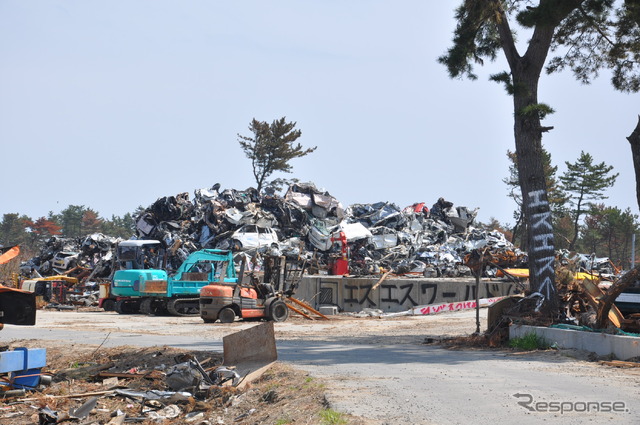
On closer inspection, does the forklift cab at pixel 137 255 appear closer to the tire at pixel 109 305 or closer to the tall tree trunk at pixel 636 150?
the tire at pixel 109 305

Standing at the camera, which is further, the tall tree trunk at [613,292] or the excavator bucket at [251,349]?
the tall tree trunk at [613,292]

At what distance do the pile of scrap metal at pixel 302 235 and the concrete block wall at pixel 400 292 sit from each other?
5.32 metres

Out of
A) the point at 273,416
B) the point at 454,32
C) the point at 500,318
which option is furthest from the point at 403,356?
the point at 454,32

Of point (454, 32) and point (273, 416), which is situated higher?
point (454, 32)

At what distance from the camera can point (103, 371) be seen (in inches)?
512

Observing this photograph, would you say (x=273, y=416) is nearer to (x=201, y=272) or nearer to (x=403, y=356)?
(x=403, y=356)

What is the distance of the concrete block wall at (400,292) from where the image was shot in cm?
2883

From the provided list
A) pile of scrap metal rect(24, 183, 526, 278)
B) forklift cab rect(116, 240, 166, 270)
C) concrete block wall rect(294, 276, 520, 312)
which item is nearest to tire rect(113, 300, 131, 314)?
forklift cab rect(116, 240, 166, 270)

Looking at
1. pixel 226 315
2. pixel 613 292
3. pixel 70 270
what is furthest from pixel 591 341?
pixel 70 270

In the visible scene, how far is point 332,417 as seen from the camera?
7203mm

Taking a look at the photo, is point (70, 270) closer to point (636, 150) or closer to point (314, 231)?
point (314, 231)

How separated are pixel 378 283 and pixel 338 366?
58.5 ft

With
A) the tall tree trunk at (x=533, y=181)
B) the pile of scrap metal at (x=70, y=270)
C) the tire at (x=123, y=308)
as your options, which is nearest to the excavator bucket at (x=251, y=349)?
the tall tree trunk at (x=533, y=181)

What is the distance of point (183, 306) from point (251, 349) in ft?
55.7
